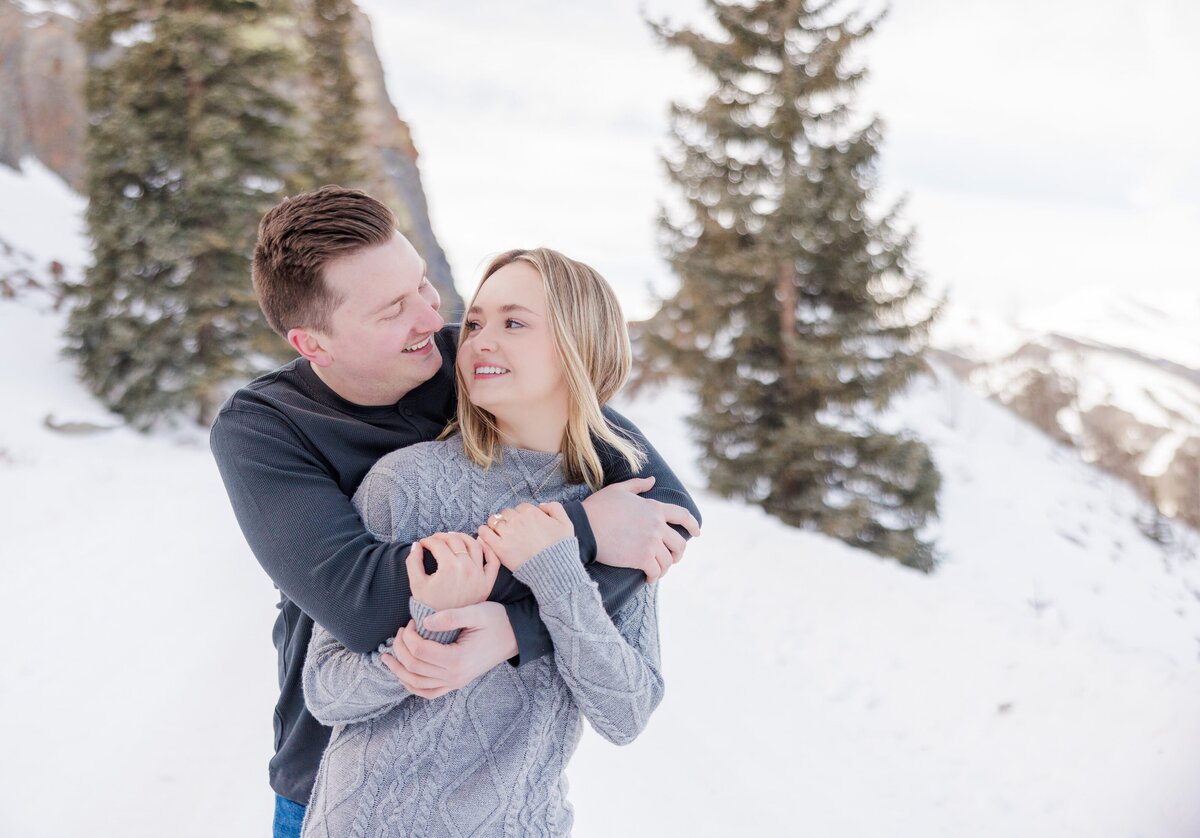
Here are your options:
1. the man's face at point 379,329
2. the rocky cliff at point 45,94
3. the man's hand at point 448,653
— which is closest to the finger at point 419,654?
the man's hand at point 448,653

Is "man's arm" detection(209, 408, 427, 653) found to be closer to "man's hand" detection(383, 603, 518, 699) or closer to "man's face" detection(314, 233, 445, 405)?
"man's hand" detection(383, 603, 518, 699)

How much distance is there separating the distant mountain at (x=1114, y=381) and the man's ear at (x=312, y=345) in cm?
1654

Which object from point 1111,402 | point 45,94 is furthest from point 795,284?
point 45,94

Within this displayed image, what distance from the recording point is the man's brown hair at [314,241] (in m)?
1.81

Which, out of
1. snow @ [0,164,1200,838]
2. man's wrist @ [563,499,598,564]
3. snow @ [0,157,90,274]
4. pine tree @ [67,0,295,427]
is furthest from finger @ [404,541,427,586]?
Result: snow @ [0,157,90,274]

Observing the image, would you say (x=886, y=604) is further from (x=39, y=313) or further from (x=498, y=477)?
(x=39, y=313)

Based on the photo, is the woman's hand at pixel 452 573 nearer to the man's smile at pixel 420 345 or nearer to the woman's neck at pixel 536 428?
the woman's neck at pixel 536 428

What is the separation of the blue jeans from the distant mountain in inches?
649

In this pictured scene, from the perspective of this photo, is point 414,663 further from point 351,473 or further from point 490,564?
point 351,473

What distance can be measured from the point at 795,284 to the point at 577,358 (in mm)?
7886

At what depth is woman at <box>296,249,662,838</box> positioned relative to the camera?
57.3 inches

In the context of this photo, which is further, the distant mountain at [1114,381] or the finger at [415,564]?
the distant mountain at [1114,381]

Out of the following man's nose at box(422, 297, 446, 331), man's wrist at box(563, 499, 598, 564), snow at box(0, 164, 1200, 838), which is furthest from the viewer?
snow at box(0, 164, 1200, 838)

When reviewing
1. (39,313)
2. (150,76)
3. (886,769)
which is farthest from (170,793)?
(39,313)
